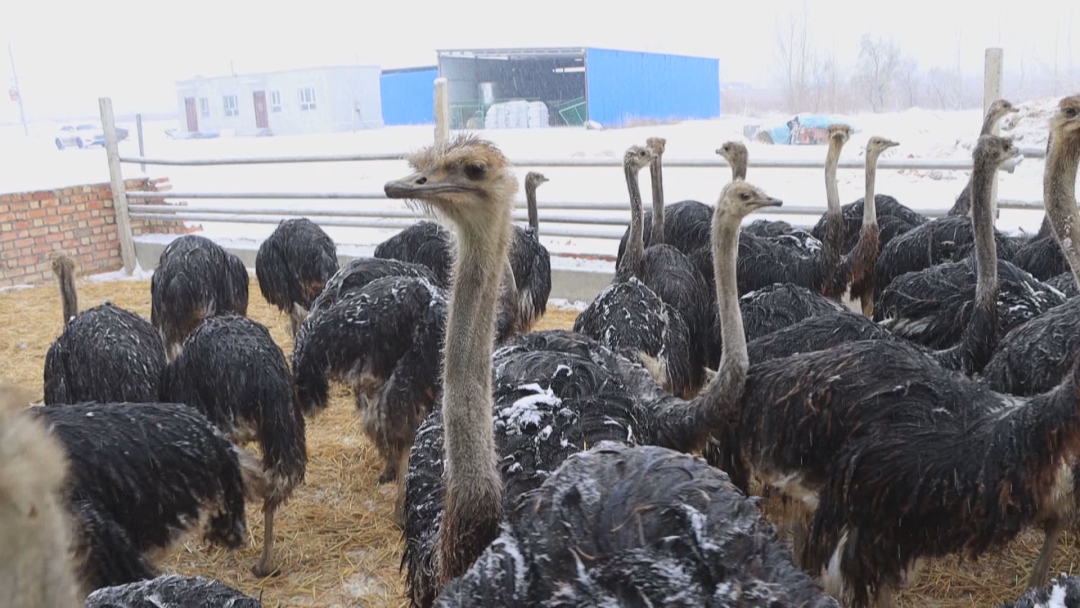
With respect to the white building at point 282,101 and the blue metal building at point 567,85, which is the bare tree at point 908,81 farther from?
the white building at point 282,101

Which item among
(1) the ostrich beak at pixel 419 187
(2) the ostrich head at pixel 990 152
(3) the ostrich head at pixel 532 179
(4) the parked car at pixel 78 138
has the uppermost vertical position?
(4) the parked car at pixel 78 138

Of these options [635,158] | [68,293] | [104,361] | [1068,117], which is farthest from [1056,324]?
[68,293]

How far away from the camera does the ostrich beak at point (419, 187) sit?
2.07 meters

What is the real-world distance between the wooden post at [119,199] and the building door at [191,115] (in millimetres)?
25034

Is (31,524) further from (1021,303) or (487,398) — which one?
(1021,303)

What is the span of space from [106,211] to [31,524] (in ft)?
32.7

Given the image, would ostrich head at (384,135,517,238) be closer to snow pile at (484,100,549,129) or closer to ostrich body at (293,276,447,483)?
ostrich body at (293,276,447,483)

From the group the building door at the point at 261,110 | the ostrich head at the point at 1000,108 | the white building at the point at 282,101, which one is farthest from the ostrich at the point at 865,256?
the building door at the point at 261,110

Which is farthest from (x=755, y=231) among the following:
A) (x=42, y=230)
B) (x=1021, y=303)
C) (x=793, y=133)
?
(x=793, y=133)

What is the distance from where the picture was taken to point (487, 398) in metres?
2.12

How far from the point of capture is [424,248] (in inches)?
234

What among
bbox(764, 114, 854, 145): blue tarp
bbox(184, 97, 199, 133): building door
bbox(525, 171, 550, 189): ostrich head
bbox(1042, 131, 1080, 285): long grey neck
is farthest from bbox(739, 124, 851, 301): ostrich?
bbox(184, 97, 199, 133): building door

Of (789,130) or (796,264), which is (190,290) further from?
(789,130)

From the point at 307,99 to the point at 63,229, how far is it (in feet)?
79.5
